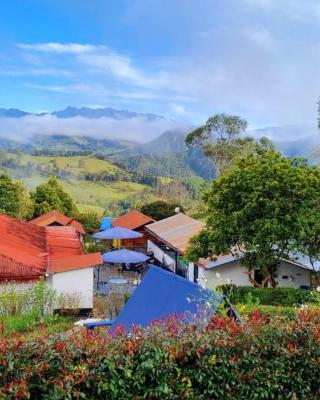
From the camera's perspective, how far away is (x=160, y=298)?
7.43 metres

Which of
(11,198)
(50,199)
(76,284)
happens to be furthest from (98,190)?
(76,284)

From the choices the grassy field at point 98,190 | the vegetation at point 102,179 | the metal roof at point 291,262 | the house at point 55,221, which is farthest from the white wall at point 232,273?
the grassy field at point 98,190

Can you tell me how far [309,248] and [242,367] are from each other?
10910mm

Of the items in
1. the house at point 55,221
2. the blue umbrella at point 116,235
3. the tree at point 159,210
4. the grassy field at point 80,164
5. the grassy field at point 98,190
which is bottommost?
the blue umbrella at point 116,235

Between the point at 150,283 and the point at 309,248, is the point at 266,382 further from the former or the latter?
the point at 309,248

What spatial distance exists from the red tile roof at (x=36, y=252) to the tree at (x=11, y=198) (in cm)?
1308

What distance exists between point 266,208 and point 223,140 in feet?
123

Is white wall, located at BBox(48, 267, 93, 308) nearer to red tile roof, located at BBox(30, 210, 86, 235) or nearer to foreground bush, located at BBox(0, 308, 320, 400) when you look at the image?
foreground bush, located at BBox(0, 308, 320, 400)

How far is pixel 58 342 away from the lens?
4531 mm

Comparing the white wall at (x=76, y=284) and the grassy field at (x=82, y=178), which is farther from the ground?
the grassy field at (x=82, y=178)

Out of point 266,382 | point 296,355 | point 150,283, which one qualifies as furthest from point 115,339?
point 150,283

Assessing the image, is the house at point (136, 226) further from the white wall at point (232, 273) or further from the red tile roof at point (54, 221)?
the white wall at point (232, 273)

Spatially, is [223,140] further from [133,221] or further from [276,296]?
[276,296]

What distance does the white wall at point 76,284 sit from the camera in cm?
1467
